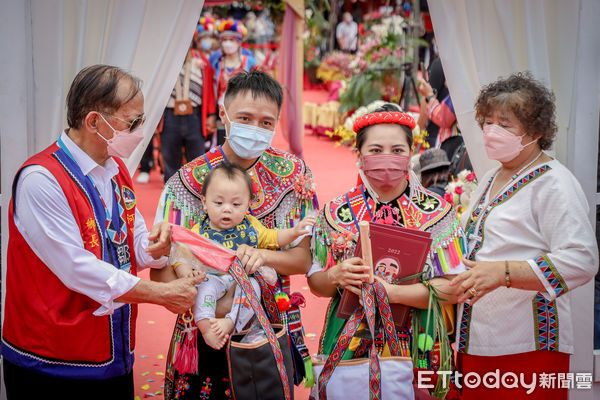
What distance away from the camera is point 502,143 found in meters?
2.33

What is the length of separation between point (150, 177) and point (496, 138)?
7326mm

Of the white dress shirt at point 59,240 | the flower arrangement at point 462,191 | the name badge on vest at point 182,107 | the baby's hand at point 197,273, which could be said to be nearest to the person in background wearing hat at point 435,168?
the flower arrangement at point 462,191

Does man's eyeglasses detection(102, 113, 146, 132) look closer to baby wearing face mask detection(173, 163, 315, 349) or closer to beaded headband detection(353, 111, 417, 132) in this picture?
baby wearing face mask detection(173, 163, 315, 349)

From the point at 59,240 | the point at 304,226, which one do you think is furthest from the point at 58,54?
the point at 304,226

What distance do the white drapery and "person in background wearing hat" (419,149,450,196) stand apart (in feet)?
4.79

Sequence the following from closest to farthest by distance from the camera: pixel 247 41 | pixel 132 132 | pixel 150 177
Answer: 1. pixel 132 132
2. pixel 150 177
3. pixel 247 41

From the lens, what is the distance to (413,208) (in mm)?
2354

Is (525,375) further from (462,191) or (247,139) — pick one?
(462,191)

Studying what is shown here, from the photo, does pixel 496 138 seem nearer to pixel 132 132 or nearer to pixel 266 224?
pixel 266 224

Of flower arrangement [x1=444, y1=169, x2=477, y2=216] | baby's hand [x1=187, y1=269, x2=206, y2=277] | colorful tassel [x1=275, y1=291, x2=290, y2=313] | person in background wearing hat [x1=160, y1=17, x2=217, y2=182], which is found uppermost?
person in background wearing hat [x1=160, y1=17, x2=217, y2=182]

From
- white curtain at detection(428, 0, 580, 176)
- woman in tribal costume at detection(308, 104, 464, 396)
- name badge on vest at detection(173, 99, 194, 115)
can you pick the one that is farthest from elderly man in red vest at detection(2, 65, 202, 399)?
name badge on vest at detection(173, 99, 194, 115)

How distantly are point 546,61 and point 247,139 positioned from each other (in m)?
Answer: 1.50

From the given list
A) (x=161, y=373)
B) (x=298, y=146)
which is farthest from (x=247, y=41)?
(x=161, y=373)

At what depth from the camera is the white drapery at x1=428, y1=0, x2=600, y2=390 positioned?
9.29 feet
